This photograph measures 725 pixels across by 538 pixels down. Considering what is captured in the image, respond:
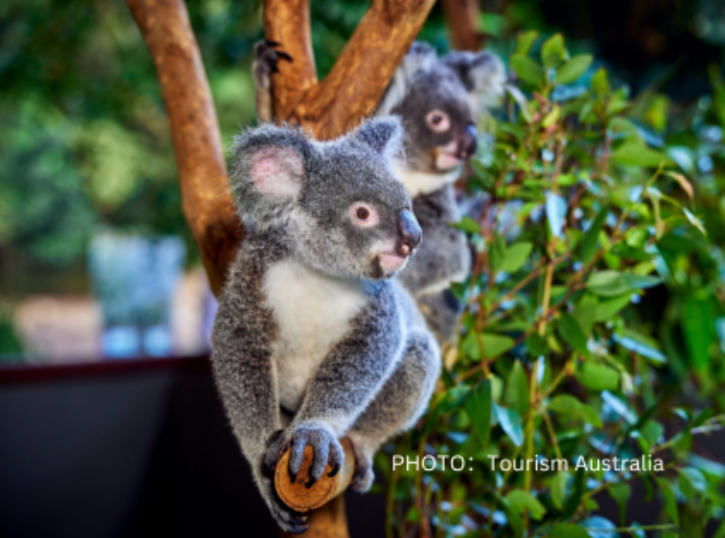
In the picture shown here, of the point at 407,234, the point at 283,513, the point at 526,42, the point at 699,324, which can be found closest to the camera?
the point at 407,234

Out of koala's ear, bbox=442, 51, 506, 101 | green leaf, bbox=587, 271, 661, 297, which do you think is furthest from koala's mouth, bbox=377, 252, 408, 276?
koala's ear, bbox=442, 51, 506, 101

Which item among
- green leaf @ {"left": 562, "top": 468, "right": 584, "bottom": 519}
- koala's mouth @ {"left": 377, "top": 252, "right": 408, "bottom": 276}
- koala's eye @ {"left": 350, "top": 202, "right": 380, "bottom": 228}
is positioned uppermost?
koala's eye @ {"left": 350, "top": 202, "right": 380, "bottom": 228}

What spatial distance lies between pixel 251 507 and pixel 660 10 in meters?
3.76

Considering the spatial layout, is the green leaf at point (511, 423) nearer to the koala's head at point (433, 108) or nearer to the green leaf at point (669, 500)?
the green leaf at point (669, 500)

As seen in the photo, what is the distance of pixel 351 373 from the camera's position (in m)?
1.11

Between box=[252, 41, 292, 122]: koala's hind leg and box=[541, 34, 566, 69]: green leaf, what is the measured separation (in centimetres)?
66

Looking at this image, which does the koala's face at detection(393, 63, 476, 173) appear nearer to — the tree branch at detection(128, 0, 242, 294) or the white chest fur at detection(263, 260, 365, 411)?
the tree branch at detection(128, 0, 242, 294)

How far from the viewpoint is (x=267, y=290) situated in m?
1.09

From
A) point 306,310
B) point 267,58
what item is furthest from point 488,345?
point 267,58

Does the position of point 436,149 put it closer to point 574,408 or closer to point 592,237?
point 592,237

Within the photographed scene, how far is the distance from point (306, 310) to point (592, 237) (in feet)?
2.30

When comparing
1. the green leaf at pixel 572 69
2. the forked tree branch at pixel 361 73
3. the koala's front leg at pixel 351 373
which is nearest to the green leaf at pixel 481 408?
the koala's front leg at pixel 351 373

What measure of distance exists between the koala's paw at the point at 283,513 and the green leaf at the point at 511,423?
1.52 ft

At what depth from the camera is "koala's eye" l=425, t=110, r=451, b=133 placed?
1859mm
